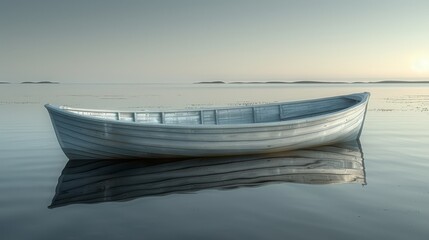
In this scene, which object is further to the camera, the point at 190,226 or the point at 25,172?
the point at 25,172

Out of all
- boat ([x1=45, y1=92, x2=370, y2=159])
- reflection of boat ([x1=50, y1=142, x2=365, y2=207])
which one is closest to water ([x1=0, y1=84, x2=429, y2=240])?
reflection of boat ([x1=50, y1=142, x2=365, y2=207])

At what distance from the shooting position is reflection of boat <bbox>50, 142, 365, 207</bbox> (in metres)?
8.34

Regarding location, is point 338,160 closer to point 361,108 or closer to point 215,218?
point 361,108

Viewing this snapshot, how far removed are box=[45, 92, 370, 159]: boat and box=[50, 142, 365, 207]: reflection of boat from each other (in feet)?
1.00

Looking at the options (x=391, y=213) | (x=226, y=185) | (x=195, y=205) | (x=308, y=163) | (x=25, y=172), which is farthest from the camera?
(x=308, y=163)

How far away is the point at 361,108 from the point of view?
46.8ft

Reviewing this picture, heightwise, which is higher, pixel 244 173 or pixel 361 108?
pixel 361 108

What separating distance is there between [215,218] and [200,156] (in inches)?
201

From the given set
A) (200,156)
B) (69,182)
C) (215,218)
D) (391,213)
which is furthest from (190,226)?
(200,156)

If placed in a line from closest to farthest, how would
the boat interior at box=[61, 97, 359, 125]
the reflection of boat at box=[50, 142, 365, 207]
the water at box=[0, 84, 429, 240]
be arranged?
the water at box=[0, 84, 429, 240]
the reflection of boat at box=[50, 142, 365, 207]
the boat interior at box=[61, 97, 359, 125]

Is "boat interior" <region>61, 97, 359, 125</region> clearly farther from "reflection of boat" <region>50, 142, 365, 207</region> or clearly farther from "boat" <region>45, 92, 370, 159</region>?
"reflection of boat" <region>50, 142, 365, 207</region>

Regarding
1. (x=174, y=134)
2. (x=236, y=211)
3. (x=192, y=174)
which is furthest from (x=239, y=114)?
(x=236, y=211)

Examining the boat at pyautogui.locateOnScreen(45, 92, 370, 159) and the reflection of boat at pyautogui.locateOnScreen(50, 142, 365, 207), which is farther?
the boat at pyautogui.locateOnScreen(45, 92, 370, 159)

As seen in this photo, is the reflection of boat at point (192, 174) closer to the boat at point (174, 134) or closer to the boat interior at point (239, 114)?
the boat at point (174, 134)
